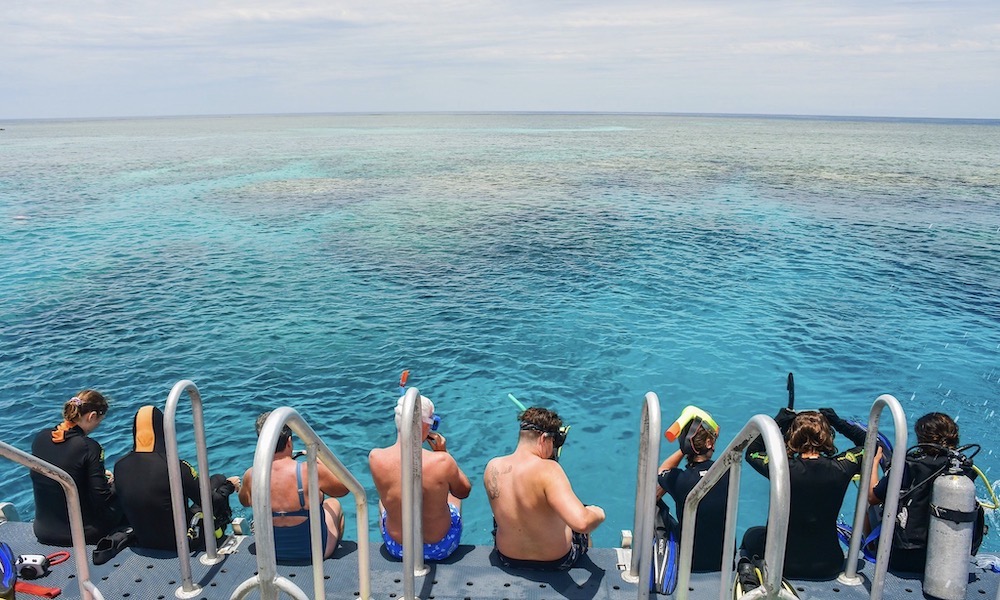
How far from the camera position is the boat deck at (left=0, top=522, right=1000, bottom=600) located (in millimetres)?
4230

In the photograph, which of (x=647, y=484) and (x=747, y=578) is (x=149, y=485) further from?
(x=747, y=578)

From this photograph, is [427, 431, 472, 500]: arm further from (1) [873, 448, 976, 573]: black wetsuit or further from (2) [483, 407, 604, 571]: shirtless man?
(1) [873, 448, 976, 573]: black wetsuit

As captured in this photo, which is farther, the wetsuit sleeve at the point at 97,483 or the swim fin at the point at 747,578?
the wetsuit sleeve at the point at 97,483

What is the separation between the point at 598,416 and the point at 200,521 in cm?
752

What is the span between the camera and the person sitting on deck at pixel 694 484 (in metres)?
4.35

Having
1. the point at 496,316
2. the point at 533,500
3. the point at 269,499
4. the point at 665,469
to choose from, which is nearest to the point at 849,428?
the point at 665,469

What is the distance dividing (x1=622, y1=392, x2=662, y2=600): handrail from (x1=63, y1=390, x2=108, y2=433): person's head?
3.69 meters

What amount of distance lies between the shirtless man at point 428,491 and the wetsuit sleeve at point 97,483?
1.96 meters

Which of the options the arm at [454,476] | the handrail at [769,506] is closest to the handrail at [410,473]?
the arm at [454,476]

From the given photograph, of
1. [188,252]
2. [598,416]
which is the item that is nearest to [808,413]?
[598,416]

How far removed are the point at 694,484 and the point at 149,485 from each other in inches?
144

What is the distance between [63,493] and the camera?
471 centimetres

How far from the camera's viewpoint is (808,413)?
4160mm

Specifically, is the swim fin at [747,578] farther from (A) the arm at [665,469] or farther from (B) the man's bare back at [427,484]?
(B) the man's bare back at [427,484]
